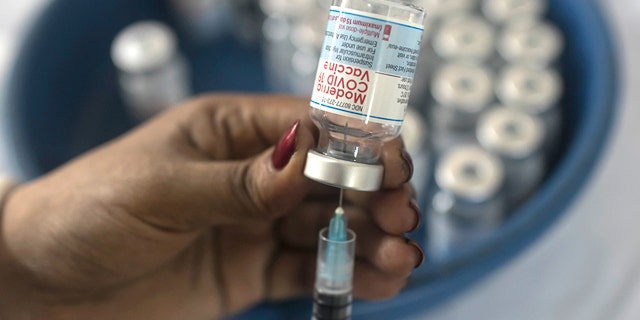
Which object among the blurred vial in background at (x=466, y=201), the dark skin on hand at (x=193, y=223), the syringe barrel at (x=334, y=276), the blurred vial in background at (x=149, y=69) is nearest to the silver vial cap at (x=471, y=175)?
the blurred vial in background at (x=466, y=201)

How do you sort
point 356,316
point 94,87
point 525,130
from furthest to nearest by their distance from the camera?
point 94,87
point 525,130
point 356,316

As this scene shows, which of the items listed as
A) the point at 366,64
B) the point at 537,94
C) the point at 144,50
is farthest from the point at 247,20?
the point at 366,64

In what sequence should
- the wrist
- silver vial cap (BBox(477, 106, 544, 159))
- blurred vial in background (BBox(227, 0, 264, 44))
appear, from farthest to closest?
blurred vial in background (BBox(227, 0, 264, 44)) → silver vial cap (BBox(477, 106, 544, 159)) → the wrist

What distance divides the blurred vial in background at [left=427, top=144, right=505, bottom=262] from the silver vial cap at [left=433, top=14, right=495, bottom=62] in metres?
0.20

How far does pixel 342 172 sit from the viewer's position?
0.49 meters

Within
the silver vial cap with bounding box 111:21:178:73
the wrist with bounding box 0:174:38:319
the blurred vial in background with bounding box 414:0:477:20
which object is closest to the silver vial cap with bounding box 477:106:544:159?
the blurred vial in background with bounding box 414:0:477:20

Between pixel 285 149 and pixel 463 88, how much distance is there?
1.86 feet

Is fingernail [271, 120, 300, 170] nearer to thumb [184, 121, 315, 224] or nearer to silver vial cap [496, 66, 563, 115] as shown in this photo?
thumb [184, 121, 315, 224]

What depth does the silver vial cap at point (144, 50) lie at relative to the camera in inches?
42.3

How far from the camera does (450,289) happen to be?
84 cm

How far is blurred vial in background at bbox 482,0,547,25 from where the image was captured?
1.11m

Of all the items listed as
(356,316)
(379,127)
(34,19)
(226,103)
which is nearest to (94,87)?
(34,19)

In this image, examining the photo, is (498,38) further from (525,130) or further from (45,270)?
(45,270)

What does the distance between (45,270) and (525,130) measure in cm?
68
